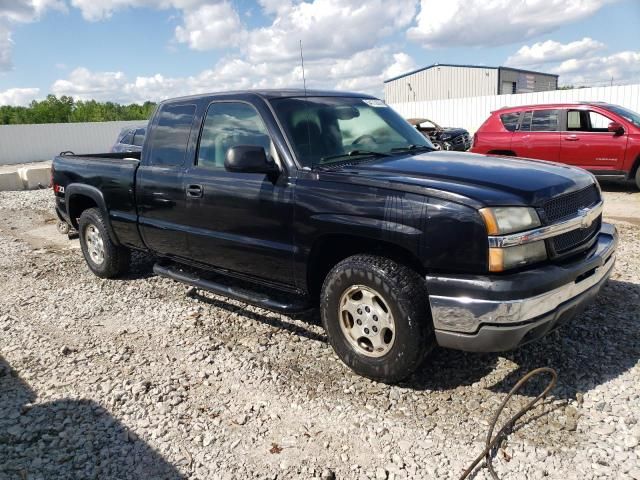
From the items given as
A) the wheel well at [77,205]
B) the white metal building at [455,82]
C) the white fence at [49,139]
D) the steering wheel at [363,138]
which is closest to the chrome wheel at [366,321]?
the steering wheel at [363,138]

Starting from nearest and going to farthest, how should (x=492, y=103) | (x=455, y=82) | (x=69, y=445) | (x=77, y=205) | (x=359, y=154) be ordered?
(x=69, y=445)
(x=359, y=154)
(x=77, y=205)
(x=492, y=103)
(x=455, y=82)

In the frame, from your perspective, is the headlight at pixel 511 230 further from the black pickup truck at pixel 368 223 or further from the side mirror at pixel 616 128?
the side mirror at pixel 616 128

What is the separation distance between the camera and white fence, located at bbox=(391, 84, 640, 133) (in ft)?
63.7

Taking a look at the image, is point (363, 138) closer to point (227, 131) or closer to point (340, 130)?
point (340, 130)

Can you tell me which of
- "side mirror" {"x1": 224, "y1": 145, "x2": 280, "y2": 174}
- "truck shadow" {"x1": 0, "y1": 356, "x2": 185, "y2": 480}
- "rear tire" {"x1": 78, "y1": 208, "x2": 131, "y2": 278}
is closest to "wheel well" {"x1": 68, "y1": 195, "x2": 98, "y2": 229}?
"rear tire" {"x1": 78, "y1": 208, "x2": 131, "y2": 278}

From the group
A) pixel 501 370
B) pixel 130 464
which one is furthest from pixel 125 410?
pixel 501 370

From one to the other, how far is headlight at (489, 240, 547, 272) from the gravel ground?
90 cm

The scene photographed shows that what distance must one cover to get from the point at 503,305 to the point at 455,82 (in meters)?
35.6

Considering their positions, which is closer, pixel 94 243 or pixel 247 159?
pixel 247 159

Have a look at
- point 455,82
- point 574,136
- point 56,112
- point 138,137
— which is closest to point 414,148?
point 574,136

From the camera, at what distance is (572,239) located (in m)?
3.22

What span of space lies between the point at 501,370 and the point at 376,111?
2320 millimetres

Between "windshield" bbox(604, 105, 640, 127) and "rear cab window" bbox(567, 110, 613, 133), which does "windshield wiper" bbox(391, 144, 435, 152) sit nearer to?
"rear cab window" bbox(567, 110, 613, 133)

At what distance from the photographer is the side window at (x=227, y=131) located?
3973 mm
